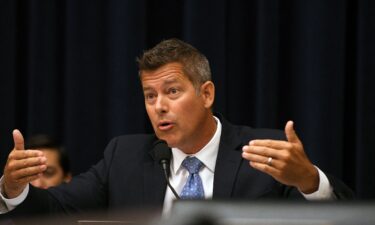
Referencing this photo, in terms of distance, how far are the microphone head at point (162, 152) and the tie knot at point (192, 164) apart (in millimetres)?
74

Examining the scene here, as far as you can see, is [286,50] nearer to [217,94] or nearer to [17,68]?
[217,94]

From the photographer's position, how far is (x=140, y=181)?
2.12 m

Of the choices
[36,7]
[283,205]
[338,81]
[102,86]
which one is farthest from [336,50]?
[283,205]

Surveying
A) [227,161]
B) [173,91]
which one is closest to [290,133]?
[227,161]

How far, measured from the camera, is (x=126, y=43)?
2.83 m

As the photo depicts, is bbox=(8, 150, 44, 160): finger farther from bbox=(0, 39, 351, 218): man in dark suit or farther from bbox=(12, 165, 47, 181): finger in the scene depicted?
bbox=(0, 39, 351, 218): man in dark suit

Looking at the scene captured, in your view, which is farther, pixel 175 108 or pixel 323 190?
pixel 175 108

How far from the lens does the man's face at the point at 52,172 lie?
2.70m

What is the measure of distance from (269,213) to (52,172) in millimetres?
2282

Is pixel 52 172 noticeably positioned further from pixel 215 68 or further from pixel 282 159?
pixel 282 159

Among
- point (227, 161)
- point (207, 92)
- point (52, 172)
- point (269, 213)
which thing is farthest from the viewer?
point (52, 172)

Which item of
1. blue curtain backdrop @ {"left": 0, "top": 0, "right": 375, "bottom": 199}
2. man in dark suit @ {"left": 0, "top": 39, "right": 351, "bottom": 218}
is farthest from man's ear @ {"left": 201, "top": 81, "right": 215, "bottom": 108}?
blue curtain backdrop @ {"left": 0, "top": 0, "right": 375, "bottom": 199}

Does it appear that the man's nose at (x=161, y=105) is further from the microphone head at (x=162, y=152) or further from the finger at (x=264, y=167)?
the finger at (x=264, y=167)

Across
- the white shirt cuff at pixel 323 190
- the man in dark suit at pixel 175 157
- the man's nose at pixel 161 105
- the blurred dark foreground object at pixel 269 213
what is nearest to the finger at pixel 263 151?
the white shirt cuff at pixel 323 190
